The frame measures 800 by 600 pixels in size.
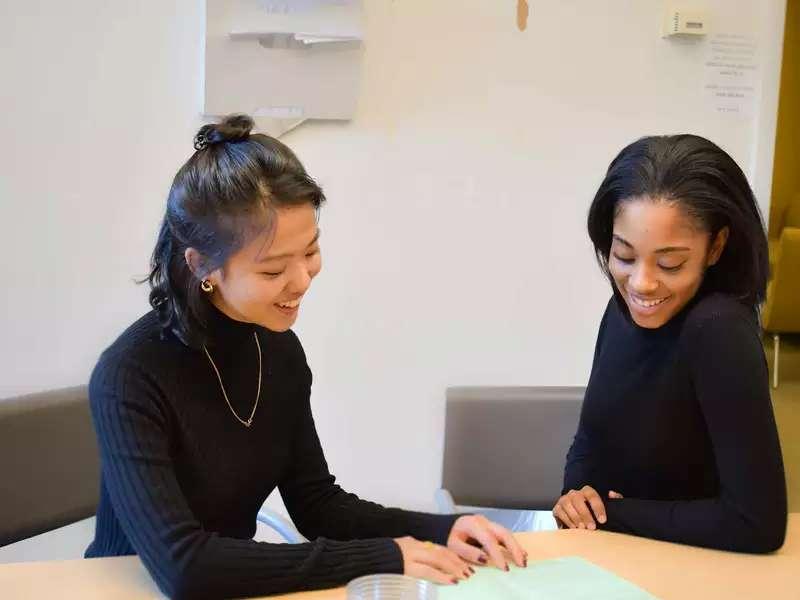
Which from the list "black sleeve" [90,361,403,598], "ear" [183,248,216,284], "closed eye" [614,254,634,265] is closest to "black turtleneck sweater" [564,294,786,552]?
"closed eye" [614,254,634,265]

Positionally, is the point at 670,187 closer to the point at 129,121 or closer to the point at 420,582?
the point at 420,582

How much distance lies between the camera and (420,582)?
101 cm

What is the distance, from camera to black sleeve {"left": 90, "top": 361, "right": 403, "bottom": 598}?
1.04 m

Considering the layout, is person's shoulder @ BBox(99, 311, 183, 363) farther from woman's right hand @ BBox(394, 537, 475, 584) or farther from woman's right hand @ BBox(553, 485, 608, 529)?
woman's right hand @ BBox(553, 485, 608, 529)

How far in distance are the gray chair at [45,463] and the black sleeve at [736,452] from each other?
1022mm

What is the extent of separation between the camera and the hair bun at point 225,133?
4.02 ft

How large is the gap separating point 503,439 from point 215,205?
3.04ft

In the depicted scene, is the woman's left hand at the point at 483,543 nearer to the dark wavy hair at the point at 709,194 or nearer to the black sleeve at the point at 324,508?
the black sleeve at the point at 324,508

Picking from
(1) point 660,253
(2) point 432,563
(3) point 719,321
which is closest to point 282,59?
(1) point 660,253

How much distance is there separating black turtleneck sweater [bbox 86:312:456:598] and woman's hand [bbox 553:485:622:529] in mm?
225

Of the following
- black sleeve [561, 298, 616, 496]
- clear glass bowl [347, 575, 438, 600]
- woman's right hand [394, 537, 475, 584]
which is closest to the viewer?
Answer: clear glass bowl [347, 575, 438, 600]

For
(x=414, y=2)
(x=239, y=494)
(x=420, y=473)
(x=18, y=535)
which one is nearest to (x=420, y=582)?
(x=239, y=494)

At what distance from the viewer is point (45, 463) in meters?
1.54

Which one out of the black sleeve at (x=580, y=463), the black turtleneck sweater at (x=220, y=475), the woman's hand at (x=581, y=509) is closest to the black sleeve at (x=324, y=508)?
the black turtleneck sweater at (x=220, y=475)
